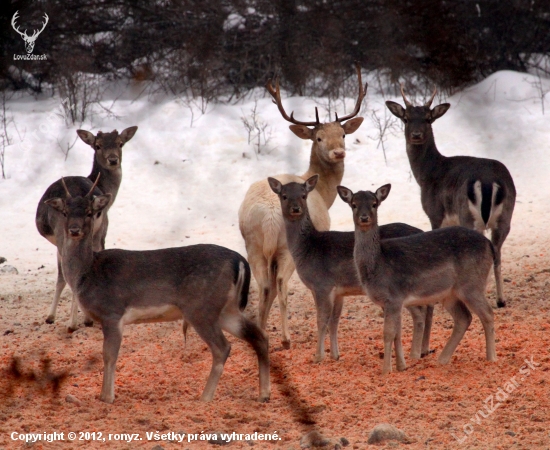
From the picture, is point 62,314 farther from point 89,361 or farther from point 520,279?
point 520,279

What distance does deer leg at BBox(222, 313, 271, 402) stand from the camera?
642 cm

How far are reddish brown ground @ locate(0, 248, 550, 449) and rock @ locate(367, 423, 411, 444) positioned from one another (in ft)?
0.27

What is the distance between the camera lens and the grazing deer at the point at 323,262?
296 inches

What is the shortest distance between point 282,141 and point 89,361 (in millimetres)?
9394

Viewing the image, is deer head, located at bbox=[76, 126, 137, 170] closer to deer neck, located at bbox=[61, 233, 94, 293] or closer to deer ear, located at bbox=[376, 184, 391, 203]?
deer neck, located at bbox=[61, 233, 94, 293]

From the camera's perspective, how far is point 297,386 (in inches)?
258

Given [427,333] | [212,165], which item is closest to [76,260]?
[427,333]

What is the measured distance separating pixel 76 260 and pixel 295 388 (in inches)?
80.1

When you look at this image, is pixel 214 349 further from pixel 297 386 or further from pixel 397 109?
pixel 397 109

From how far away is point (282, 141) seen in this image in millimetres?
16266

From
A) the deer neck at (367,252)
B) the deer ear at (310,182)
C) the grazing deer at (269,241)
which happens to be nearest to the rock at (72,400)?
the deer neck at (367,252)

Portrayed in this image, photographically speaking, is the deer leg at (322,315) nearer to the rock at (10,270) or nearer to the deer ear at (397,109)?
the deer ear at (397,109)

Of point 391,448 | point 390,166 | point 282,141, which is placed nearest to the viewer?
point 391,448

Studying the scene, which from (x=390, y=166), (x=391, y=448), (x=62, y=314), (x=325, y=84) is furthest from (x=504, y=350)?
(x=325, y=84)
